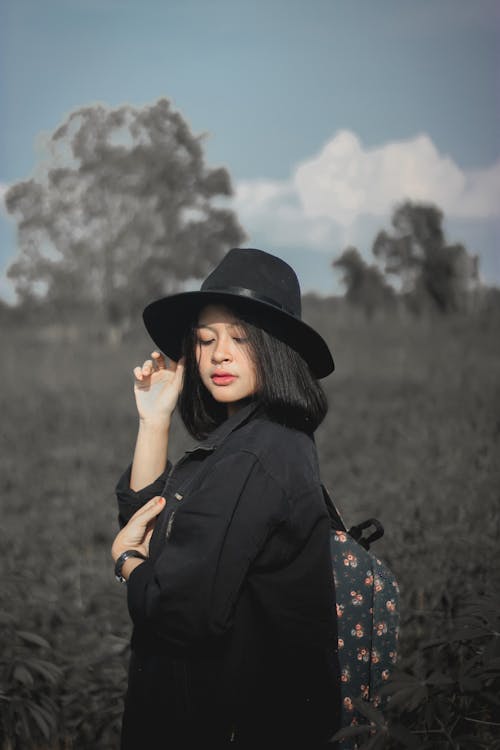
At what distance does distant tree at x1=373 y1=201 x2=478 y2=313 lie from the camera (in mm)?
8484

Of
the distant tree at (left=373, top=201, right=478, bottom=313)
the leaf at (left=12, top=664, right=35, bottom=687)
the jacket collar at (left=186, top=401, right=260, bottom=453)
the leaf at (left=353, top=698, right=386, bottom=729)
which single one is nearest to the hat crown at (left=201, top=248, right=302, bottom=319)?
the jacket collar at (left=186, top=401, right=260, bottom=453)

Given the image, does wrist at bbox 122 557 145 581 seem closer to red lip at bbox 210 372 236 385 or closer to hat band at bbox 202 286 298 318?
red lip at bbox 210 372 236 385

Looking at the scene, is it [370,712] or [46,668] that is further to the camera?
[46,668]

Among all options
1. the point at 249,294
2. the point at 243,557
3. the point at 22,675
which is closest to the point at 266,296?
the point at 249,294

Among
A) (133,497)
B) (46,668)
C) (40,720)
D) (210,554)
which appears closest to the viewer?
(210,554)

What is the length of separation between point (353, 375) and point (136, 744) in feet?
25.1

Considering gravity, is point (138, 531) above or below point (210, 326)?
below

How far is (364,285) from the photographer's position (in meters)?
10.0

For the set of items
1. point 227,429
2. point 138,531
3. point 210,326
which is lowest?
point 138,531

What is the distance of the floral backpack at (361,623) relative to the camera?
5.16ft

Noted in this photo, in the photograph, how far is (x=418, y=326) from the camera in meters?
9.38

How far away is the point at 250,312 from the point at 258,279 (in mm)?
77

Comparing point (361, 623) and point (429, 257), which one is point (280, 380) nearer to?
point (361, 623)

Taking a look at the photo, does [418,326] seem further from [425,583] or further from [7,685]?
[7,685]
